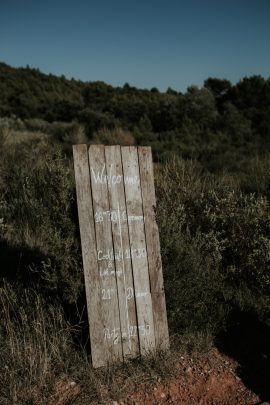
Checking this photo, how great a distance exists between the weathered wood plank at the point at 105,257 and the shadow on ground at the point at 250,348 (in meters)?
1.06

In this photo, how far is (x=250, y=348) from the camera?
14.2 ft

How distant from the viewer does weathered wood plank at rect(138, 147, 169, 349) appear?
3988mm

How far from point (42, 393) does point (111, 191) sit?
5.43ft

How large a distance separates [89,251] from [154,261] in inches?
23.3

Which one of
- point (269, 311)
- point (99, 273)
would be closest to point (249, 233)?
point (269, 311)

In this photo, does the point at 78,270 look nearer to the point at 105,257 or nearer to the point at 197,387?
the point at 105,257

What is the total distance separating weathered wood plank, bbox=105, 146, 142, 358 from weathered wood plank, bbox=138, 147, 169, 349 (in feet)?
0.61

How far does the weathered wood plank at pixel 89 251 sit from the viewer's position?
12.4ft

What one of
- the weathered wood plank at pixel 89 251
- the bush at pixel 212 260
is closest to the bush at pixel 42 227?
the weathered wood plank at pixel 89 251

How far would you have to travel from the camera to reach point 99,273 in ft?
12.5

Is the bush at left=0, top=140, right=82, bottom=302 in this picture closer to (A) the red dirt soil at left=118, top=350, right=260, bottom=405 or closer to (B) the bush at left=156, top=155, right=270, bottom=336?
(B) the bush at left=156, top=155, right=270, bottom=336

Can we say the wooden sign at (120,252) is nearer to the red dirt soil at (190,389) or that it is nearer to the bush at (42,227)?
the red dirt soil at (190,389)

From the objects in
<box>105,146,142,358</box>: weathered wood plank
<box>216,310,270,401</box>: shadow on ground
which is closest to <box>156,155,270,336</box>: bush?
<box>216,310,270,401</box>: shadow on ground

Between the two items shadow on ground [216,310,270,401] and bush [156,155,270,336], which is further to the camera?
bush [156,155,270,336]
